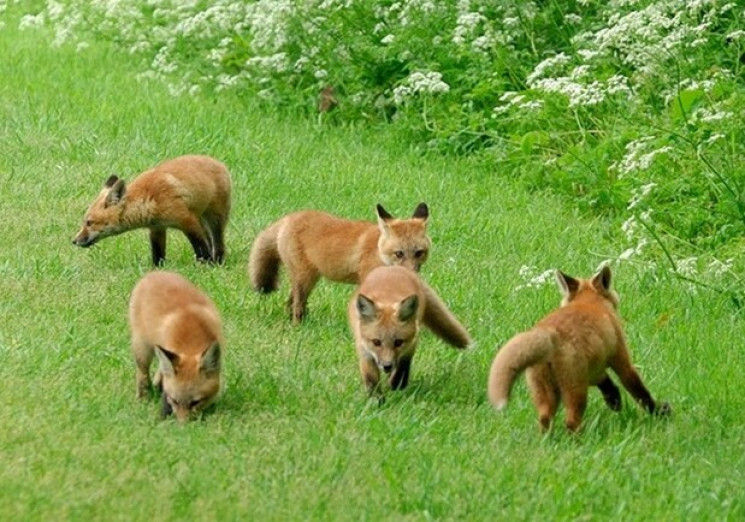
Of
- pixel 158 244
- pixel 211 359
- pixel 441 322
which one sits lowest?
pixel 158 244

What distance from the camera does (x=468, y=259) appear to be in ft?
43.5

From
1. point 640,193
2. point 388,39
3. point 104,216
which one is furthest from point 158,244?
point 388,39

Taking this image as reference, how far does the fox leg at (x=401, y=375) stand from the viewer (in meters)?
9.72

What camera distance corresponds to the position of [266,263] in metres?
11.9

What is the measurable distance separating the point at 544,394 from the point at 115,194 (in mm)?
5458

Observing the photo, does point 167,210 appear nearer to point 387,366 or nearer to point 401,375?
point 401,375

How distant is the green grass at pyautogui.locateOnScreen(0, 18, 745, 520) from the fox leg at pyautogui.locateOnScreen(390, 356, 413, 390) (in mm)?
94

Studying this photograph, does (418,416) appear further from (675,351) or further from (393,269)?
(675,351)

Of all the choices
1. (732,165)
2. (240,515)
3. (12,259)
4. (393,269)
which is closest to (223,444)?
(240,515)

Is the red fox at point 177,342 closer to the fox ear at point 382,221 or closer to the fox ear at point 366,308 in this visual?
the fox ear at point 366,308

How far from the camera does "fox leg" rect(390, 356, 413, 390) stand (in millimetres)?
9720

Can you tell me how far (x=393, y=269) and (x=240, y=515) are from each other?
302 centimetres

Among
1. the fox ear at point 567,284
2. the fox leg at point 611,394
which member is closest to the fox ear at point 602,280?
the fox ear at point 567,284

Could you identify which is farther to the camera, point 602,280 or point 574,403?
point 602,280
